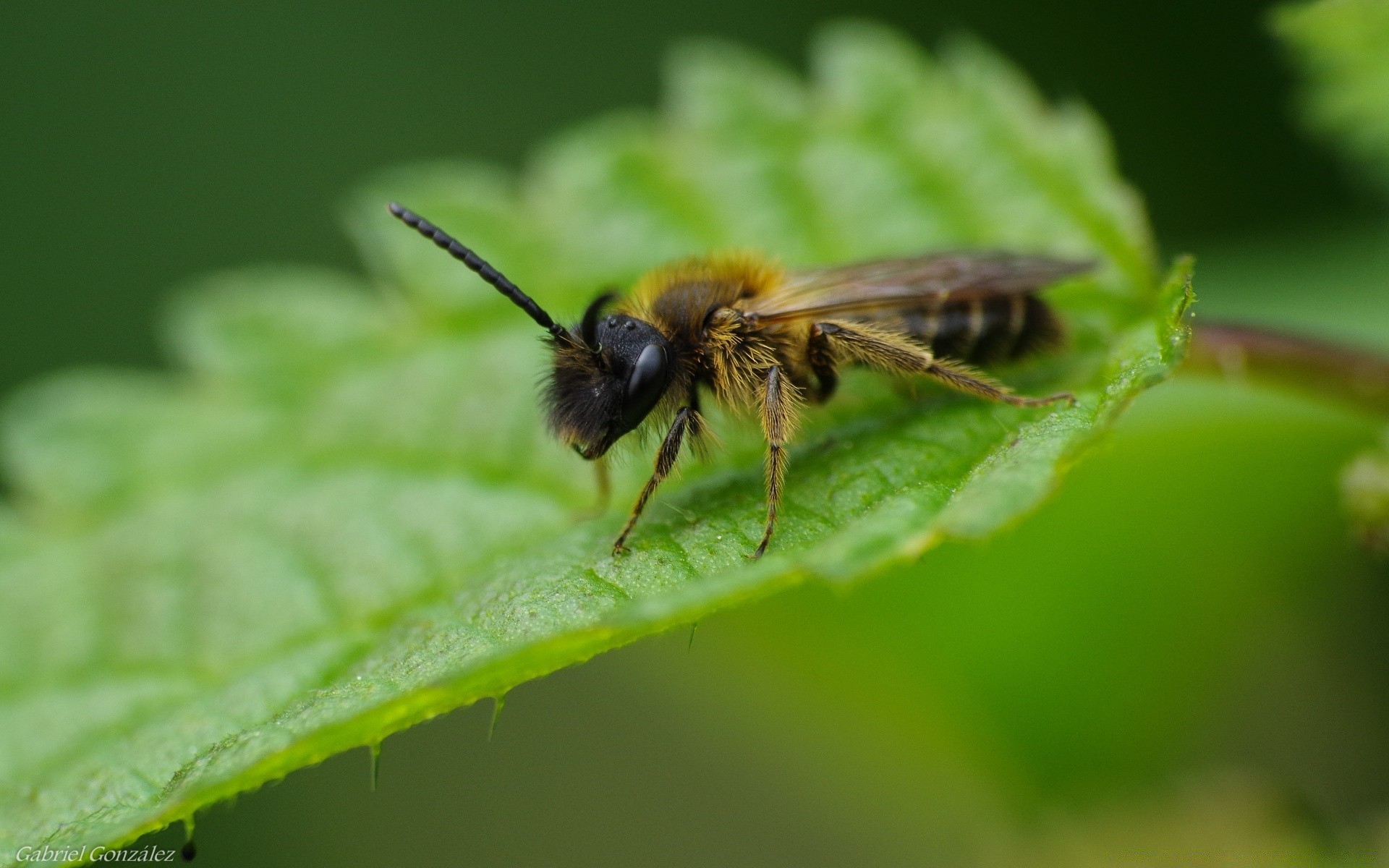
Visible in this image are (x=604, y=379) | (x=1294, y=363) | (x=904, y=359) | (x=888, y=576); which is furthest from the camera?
(x=888, y=576)

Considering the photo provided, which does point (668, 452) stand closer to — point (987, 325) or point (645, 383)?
point (645, 383)

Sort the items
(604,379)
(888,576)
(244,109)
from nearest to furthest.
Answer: (604,379) < (888,576) < (244,109)

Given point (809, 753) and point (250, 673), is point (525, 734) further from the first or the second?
point (250, 673)

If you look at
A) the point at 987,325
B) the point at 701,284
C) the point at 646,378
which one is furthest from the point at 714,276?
the point at 987,325

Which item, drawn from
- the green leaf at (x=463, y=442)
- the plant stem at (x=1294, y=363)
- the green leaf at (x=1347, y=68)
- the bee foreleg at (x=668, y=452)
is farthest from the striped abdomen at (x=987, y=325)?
A: the green leaf at (x=1347, y=68)

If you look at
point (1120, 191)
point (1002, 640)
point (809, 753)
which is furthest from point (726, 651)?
point (1120, 191)

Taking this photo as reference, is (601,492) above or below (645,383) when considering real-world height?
below

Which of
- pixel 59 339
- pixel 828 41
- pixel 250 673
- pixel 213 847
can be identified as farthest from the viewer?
pixel 59 339
